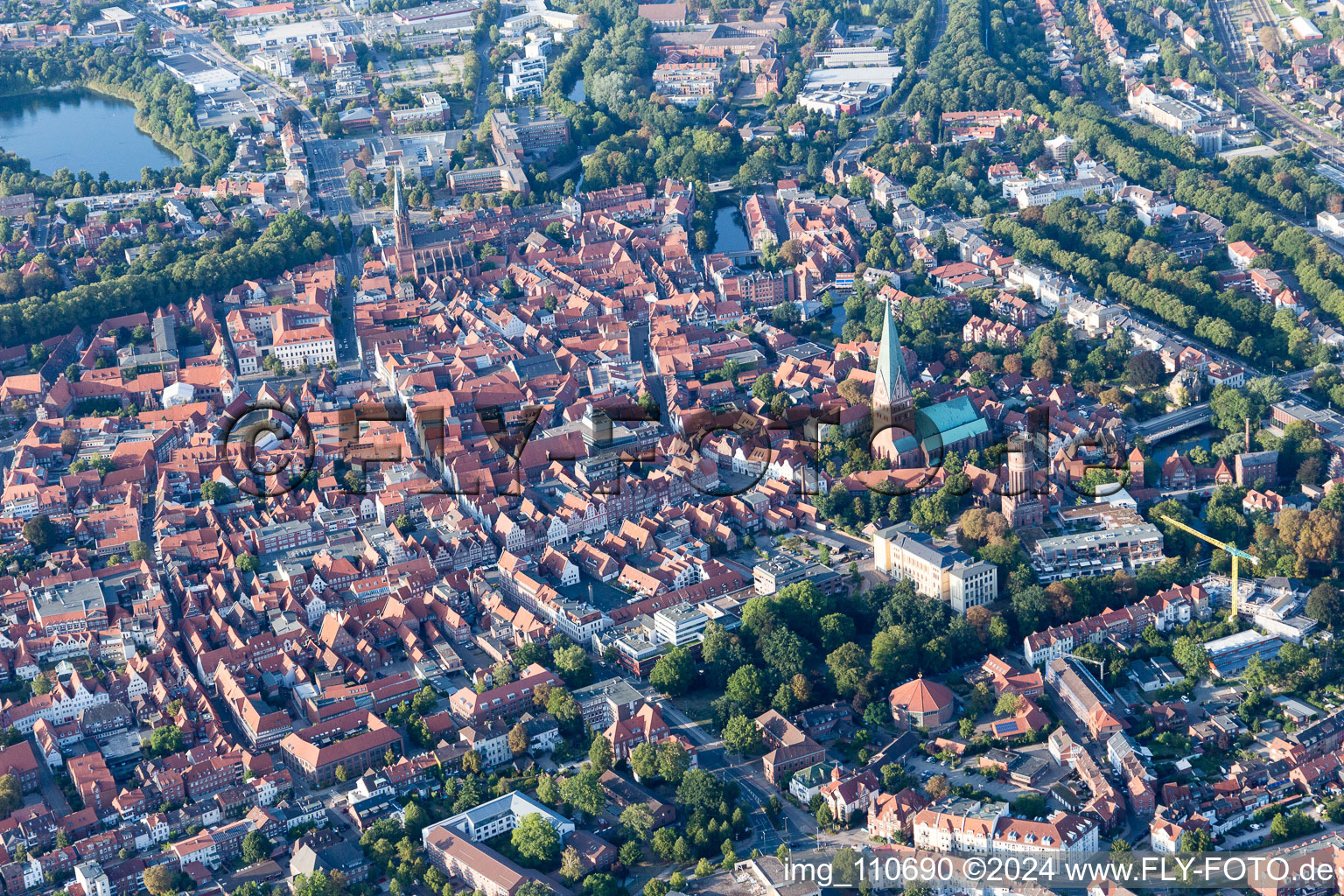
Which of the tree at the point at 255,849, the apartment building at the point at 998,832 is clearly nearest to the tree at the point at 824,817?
the apartment building at the point at 998,832

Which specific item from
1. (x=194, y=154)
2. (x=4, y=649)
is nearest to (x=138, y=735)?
(x=4, y=649)

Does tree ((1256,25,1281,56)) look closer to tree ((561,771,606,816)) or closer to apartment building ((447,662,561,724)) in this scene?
apartment building ((447,662,561,724))

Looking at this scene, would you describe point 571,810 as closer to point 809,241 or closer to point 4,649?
point 4,649

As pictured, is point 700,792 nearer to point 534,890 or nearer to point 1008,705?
point 534,890

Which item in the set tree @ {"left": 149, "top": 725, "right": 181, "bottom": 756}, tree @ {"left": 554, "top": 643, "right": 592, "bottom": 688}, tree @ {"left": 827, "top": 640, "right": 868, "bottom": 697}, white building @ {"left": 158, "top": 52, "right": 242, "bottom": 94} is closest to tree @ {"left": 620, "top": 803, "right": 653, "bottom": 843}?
tree @ {"left": 554, "top": 643, "right": 592, "bottom": 688}

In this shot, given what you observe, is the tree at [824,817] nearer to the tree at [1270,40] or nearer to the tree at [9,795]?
the tree at [9,795]

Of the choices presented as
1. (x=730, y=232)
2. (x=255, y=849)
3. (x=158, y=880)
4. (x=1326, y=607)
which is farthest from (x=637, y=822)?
(x=730, y=232)
